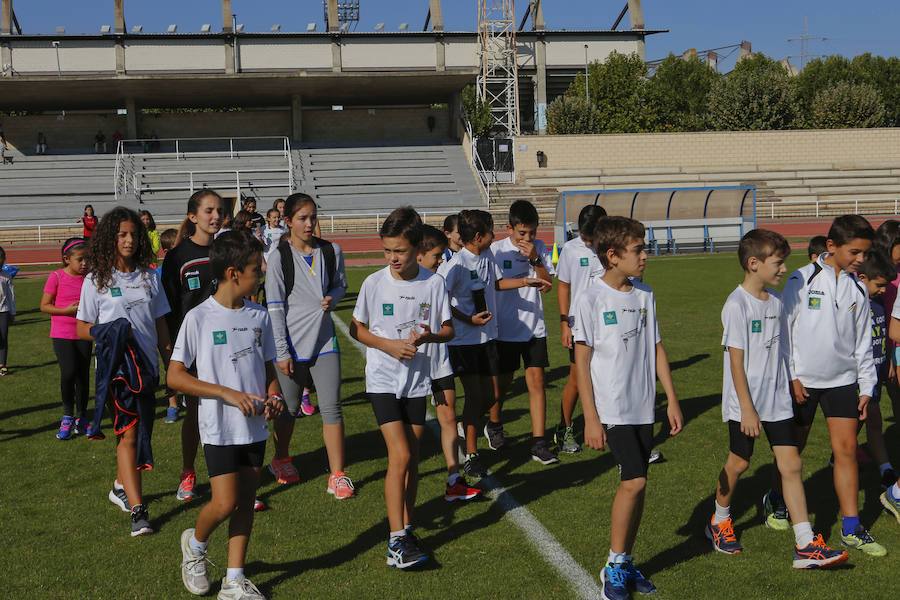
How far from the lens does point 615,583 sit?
4629mm

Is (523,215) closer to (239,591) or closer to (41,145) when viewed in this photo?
(239,591)

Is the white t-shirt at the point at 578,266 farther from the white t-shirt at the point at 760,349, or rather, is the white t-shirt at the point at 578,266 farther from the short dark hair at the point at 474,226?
the white t-shirt at the point at 760,349

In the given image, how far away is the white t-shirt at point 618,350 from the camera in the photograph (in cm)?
484

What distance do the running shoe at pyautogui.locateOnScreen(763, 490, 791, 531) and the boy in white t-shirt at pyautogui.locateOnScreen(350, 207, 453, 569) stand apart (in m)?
2.10

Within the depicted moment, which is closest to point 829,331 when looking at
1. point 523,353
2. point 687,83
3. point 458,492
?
point 458,492

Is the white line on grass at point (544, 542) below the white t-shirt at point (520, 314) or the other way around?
below

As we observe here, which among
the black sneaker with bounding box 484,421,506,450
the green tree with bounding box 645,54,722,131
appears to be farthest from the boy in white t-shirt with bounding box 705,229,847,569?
the green tree with bounding box 645,54,722,131

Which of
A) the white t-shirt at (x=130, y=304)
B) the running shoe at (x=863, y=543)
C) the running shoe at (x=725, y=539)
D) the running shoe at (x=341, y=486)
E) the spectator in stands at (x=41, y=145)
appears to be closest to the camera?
the running shoe at (x=863, y=543)

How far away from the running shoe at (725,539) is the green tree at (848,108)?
60.2 meters

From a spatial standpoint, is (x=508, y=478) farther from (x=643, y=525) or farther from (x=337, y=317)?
(x=337, y=317)

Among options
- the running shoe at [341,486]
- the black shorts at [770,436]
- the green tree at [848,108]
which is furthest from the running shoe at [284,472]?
the green tree at [848,108]

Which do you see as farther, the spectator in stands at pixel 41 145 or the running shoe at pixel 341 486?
the spectator in stands at pixel 41 145

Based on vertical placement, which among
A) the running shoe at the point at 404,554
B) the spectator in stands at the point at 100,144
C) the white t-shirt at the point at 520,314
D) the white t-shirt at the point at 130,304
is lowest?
the running shoe at the point at 404,554

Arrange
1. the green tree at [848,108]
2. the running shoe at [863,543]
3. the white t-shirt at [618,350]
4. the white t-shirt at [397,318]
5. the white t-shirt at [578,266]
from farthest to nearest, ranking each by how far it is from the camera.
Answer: the green tree at [848,108] < the white t-shirt at [578,266] < the white t-shirt at [397,318] < the running shoe at [863,543] < the white t-shirt at [618,350]
